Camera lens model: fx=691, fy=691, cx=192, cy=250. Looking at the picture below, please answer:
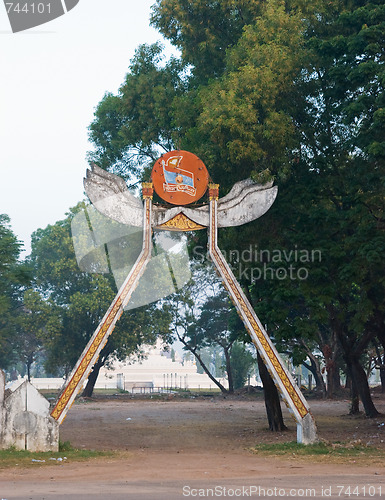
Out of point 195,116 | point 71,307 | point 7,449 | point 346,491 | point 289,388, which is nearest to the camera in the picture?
point 346,491

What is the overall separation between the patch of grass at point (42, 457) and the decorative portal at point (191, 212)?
2690 mm

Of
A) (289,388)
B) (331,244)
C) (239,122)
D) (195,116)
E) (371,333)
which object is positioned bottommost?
(289,388)

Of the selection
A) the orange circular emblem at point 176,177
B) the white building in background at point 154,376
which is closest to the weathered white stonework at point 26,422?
the orange circular emblem at point 176,177

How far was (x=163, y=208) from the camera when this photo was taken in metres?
16.0

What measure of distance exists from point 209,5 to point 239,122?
5.36 m

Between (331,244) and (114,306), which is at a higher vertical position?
(331,244)

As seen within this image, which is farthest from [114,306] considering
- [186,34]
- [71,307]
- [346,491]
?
[71,307]

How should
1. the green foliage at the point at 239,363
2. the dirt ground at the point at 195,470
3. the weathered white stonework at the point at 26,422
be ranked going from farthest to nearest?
1. the green foliage at the point at 239,363
2. the weathered white stonework at the point at 26,422
3. the dirt ground at the point at 195,470

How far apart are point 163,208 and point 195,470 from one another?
617 cm

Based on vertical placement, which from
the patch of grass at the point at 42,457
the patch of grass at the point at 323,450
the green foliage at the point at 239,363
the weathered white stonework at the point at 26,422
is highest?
the green foliage at the point at 239,363

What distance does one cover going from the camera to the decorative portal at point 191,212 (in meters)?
14.9

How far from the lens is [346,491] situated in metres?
9.66

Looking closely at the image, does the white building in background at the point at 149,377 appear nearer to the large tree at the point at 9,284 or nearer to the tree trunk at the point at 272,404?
the large tree at the point at 9,284

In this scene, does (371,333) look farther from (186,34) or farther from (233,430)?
(186,34)
